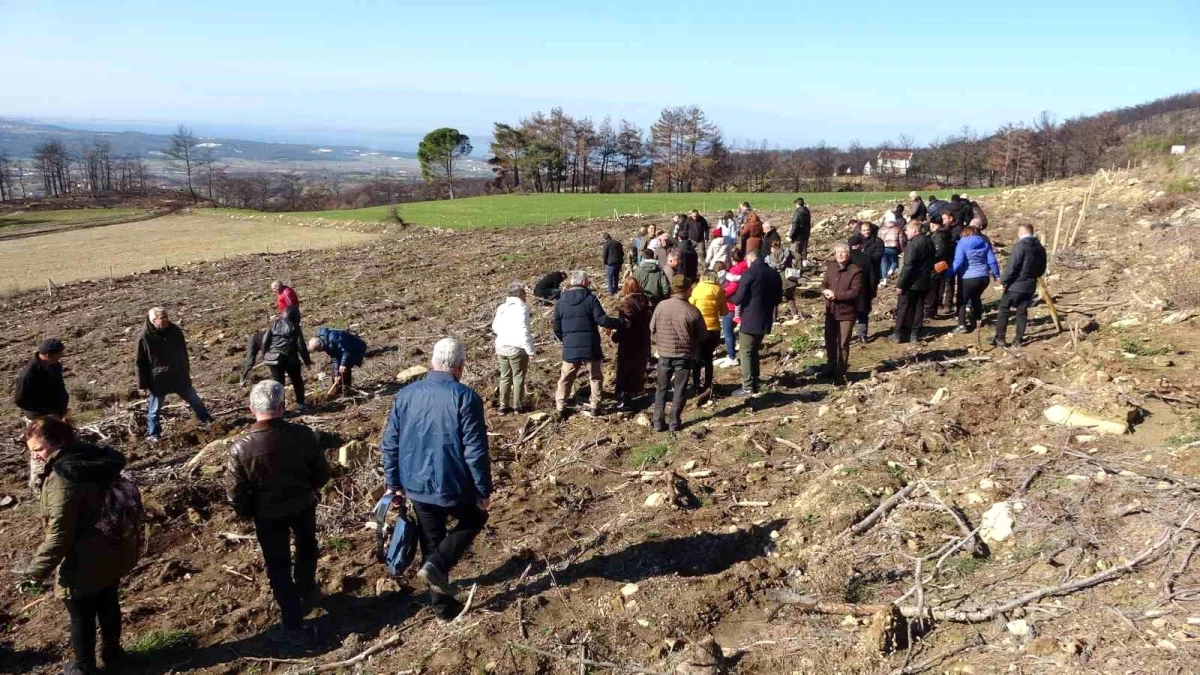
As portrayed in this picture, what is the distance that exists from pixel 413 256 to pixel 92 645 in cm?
2321

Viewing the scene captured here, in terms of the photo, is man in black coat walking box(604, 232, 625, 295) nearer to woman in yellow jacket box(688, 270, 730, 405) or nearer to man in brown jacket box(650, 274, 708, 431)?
woman in yellow jacket box(688, 270, 730, 405)

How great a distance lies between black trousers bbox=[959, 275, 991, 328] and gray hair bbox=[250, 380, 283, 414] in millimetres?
8499

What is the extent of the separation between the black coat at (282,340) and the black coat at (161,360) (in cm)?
88

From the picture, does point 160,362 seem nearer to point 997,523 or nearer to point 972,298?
point 997,523

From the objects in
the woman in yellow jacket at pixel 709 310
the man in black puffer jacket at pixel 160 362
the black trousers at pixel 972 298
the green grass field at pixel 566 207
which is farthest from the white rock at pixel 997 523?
the green grass field at pixel 566 207

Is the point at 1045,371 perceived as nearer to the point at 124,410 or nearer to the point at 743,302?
the point at 743,302

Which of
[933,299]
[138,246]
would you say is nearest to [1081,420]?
[933,299]

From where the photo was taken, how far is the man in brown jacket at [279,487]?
4.30m

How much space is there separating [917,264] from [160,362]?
29.6 feet

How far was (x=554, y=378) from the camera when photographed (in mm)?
9891

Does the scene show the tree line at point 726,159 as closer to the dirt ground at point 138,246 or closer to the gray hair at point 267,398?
the dirt ground at point 138,246

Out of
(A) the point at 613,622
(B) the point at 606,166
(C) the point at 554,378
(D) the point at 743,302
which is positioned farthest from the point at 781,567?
(B) the point at 606,166

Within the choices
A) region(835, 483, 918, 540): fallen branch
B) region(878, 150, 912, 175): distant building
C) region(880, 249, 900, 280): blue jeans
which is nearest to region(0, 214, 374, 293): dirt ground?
region(880, 249, 900, 280): blue jeans

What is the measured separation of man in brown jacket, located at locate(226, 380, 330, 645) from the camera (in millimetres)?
4297
